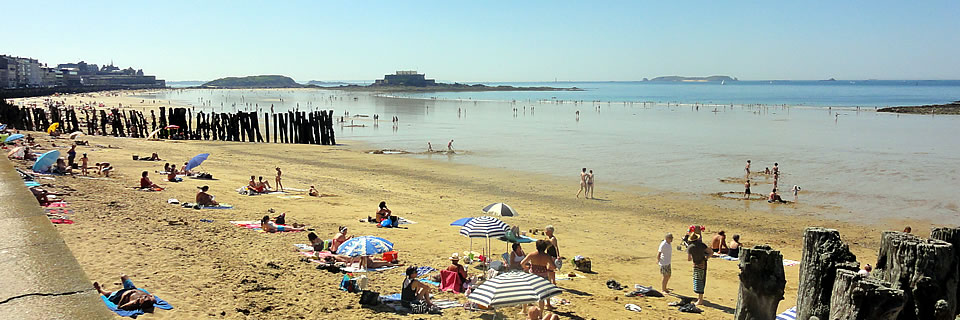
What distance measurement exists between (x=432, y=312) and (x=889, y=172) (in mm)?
27076

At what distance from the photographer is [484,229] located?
11969 mm

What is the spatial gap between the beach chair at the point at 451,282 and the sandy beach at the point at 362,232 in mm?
230

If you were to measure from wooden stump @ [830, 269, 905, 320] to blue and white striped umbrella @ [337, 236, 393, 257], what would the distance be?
8.33 meters

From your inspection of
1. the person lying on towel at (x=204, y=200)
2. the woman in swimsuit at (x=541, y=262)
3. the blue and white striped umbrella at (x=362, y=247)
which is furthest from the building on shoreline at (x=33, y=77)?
the woman in swimsuit at (x=541, y=262)

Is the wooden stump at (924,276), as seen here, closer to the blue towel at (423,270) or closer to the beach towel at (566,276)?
the beach towel at (566,276)

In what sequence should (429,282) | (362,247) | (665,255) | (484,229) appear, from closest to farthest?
1. (429,282)
2. (665,255)
3. (362,247)
4. (484,229)

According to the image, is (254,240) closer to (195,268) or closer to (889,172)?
(195,268)

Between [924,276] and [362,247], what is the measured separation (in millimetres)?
8780

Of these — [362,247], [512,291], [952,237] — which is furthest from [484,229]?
[952,237]

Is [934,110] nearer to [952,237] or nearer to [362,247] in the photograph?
[362,247]

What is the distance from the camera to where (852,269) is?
4.45 m

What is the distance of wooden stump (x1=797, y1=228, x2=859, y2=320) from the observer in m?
4.64

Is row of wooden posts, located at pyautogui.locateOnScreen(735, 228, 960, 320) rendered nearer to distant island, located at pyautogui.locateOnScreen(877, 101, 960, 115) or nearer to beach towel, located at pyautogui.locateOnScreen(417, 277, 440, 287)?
beach towel, located at pyautogui.locateOnScreen(417, 277, 440, 287)

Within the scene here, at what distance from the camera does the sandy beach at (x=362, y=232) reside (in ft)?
31.7
